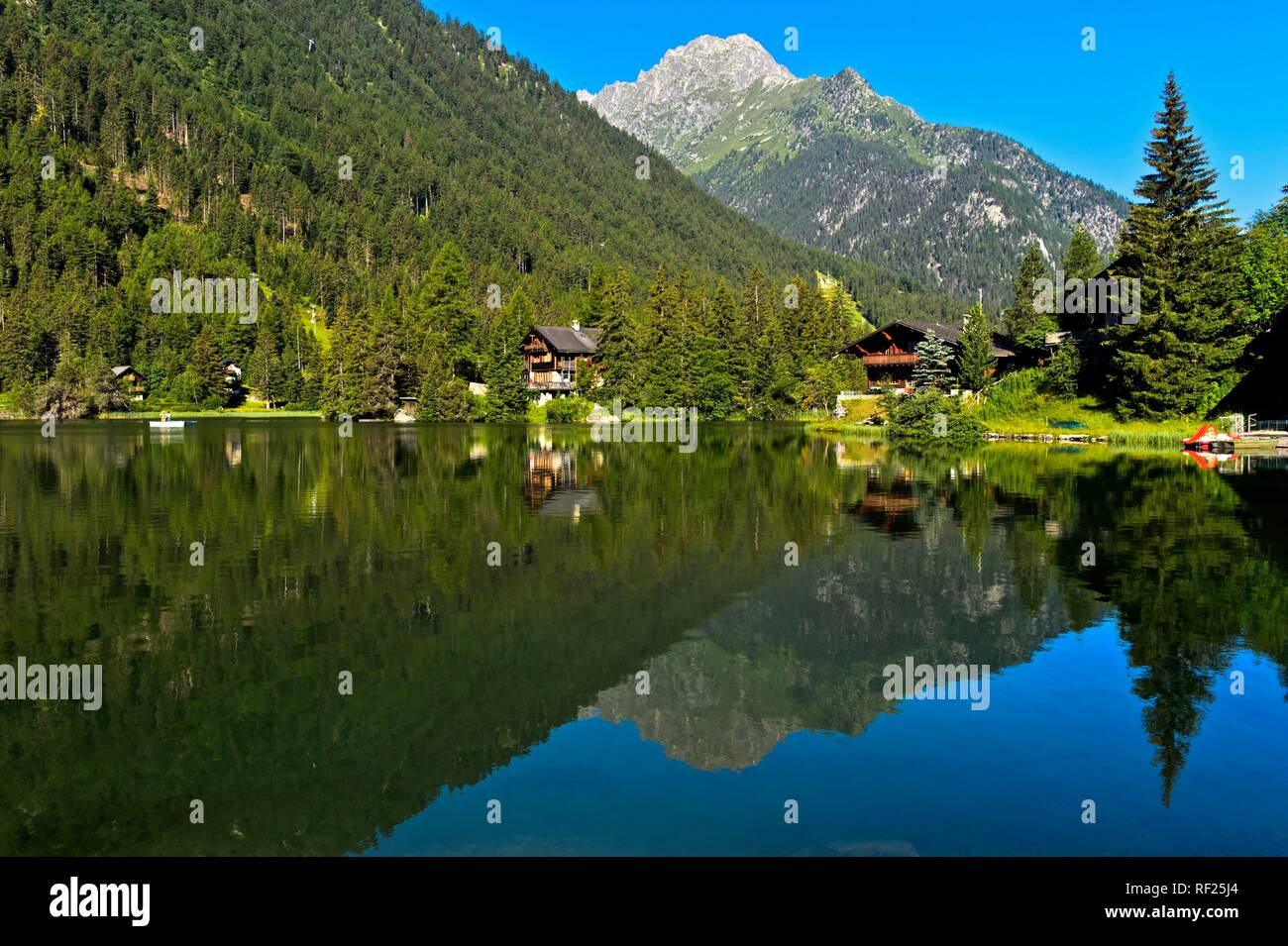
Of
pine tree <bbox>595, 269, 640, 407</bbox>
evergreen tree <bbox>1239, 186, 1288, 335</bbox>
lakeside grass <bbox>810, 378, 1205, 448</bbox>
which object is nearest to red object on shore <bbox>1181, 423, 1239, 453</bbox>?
lakeside grass <bbox>810, 378, 1205, 448</bbox>

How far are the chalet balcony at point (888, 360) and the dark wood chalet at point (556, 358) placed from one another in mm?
39171

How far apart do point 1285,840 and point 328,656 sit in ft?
44.8

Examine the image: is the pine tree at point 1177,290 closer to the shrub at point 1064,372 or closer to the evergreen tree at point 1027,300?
the shrub at point 1064,372

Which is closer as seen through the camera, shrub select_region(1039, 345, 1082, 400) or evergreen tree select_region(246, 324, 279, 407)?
shrub select_region(1039, 345, 1082, 400)

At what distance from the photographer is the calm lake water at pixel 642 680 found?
9922 millimetres

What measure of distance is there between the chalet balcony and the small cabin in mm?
105984

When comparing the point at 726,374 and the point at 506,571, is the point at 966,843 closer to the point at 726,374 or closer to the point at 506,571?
the point at 506,571

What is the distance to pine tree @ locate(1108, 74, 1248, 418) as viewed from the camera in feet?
223

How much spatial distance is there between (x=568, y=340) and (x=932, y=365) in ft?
197

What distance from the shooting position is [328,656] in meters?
15.4

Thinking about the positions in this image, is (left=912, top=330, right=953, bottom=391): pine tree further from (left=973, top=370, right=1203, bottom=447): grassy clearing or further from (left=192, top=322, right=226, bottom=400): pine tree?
(left=192, top=322, right=226, bottom=400): pine tree
